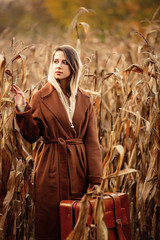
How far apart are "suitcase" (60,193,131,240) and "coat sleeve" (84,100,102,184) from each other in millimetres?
160

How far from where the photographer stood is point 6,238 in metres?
1.99

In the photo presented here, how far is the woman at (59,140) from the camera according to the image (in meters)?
1.97

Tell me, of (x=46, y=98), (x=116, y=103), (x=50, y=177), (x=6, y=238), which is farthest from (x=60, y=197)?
(x=116, y=103)

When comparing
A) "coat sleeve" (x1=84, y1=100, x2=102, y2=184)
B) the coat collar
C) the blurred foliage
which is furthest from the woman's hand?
Answer: the blurred foliage

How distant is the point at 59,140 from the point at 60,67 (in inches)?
15.6

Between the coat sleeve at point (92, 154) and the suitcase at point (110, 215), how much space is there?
16 centimetres

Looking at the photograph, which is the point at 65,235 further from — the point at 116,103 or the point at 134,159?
the point at 116,103

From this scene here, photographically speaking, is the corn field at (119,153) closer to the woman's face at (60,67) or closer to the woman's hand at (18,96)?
the woman's hand at (18,96)

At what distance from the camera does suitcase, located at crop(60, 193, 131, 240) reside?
1800 mm

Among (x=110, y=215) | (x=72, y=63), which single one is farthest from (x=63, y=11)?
(x=110, y=215)

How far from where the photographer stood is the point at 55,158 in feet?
6.52

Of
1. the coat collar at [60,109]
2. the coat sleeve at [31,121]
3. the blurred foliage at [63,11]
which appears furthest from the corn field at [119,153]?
the blurred foliage at [63,11]

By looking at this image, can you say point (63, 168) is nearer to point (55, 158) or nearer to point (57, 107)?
point (55, 158)

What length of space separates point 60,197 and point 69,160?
0.66 feet
